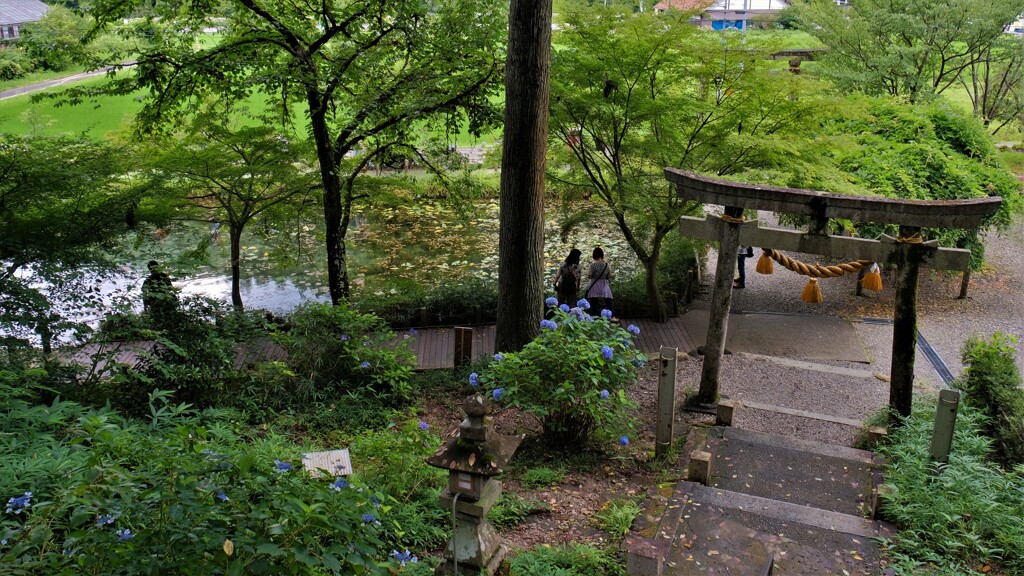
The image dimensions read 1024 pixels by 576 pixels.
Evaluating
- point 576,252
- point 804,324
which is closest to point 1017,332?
point 804,324

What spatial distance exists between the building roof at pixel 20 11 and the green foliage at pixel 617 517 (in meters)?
39.2

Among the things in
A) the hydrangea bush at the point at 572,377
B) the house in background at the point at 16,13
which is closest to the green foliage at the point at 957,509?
the hydrangea bush at the point at 572,377

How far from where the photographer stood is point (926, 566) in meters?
5.16

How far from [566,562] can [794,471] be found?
306cm

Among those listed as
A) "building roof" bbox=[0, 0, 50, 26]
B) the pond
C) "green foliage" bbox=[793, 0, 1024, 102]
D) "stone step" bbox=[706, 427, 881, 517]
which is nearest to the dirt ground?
"stone step" bbox=[706, 427, 881, 517]

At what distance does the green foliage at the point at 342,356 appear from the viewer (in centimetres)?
856

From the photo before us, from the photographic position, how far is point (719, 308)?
8297 millimetres

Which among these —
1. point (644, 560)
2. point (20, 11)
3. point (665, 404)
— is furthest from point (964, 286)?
point (20, 11)

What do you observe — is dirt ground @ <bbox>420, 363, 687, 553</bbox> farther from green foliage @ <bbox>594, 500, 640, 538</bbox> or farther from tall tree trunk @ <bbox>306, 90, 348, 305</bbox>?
tall tree trunk @ <bbox>306, 90, 348, 305</bbox>

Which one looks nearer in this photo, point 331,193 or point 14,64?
point 331,193

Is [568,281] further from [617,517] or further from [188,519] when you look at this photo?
[188,519]

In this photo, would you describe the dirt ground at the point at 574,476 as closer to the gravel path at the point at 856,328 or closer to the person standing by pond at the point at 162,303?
the gravel path at the point at 856,328

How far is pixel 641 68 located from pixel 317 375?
5992mm

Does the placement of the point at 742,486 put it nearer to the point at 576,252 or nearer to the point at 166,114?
the point at 576,252
